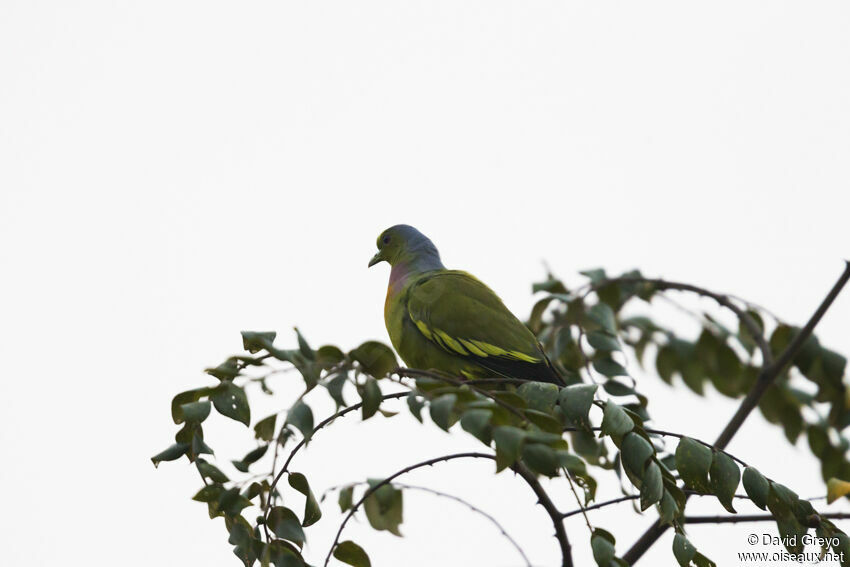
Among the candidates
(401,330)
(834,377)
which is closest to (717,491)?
(834,377)

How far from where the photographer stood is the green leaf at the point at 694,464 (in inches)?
88.4

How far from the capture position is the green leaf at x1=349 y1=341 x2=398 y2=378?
6.81 feet

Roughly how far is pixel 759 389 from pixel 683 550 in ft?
3.73

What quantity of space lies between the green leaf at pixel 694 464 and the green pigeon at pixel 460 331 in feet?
4.71

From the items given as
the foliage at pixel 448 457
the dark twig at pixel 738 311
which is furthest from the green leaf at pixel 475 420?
the dark twig at pixel 738 311

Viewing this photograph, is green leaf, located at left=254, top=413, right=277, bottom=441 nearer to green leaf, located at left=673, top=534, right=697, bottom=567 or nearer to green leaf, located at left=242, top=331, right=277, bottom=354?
green leaf, located at left=242, top=331, right=277, bottom=354

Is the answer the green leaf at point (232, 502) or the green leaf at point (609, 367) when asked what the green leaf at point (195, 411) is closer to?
the green leaf at point (232, 502)

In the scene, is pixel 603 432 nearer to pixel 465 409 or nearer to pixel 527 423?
pixel 527 423

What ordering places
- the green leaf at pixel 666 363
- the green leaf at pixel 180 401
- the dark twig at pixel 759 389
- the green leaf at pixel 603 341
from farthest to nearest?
1. the green leaf at pixel 666 363
2. the green leaf at pixel 603 341
3. the dark twig at pixel 759 389
4. the green leaf at pixel 180 401

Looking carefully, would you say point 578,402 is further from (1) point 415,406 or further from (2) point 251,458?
(2) point 251,458

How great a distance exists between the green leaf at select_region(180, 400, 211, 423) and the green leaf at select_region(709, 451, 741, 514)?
4.25ft

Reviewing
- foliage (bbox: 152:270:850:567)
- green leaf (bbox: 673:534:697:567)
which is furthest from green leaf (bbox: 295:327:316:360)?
green leaf (bbox: 673:534:697:567)

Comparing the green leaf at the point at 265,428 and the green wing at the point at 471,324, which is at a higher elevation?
the green wing at the point at 471,324

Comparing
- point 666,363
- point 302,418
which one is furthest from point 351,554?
point 666,363
